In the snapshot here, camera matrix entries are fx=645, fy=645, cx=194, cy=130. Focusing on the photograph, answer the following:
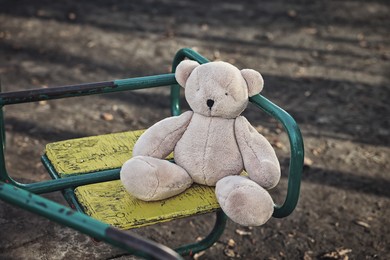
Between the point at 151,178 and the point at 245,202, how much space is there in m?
0.36

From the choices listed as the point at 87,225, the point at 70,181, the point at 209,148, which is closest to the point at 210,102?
the point at 209,148

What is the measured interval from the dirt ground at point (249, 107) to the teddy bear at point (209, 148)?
90 centimetres

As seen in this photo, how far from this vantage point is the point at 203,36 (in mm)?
6320

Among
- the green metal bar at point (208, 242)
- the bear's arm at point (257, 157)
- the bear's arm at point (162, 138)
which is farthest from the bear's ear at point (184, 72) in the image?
the green metal bar at point (208, 242)

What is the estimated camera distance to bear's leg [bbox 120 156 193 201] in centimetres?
240

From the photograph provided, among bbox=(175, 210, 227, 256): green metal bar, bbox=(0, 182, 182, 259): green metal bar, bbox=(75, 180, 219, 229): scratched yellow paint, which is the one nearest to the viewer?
bbox=(0, 182, 182, 259): green metal bar

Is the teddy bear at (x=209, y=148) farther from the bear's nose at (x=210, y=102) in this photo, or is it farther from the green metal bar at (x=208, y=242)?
the green metal bar at (x=208, y=242)

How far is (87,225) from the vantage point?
1678mm

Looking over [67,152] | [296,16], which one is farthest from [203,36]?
[67,152]

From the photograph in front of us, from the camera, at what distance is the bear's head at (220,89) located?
97.0 inches

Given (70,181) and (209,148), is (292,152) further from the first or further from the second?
(70,181)

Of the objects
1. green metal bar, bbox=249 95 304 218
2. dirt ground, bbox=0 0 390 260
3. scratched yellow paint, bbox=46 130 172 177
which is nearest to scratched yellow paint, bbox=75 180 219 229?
scratched yellow paint, bbox=46 130 172 177

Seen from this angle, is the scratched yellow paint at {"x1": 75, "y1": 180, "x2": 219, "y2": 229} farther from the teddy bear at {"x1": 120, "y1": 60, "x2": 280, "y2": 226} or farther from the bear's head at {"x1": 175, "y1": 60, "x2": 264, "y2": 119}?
the bear's head at {"x1": 175, "y1": 60, "x2": 264, "y2": 119}

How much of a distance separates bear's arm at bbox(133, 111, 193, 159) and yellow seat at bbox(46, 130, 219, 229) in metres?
0.18
